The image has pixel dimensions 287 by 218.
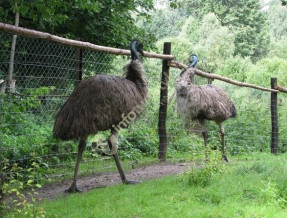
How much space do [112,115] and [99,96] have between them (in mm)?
276

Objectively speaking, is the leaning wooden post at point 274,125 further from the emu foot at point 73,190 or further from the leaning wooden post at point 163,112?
the emu foot at point 73,190

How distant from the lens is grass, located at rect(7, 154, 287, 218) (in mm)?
3846

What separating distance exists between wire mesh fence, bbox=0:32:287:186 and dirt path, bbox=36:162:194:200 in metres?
0.27

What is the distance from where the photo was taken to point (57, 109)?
18.2 ft

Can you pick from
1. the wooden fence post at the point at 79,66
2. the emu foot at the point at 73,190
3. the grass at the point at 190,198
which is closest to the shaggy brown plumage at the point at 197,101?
the grass at the point at 190,198

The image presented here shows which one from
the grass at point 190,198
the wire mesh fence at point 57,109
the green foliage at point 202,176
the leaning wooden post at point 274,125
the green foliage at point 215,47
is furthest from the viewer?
the green foliage at point 215,47

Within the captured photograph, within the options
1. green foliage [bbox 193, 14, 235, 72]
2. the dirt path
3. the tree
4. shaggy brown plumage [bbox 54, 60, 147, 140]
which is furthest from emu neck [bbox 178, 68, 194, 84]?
green foliage [bbox 193, 14, 235, 72]

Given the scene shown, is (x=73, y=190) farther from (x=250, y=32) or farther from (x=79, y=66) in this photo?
(x=250, y=32)

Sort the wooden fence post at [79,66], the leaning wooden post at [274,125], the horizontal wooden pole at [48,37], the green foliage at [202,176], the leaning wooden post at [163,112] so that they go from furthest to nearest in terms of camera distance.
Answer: the leaning wooden post at [274,125]
the leaning wooden post at [163,112]
the wooden fence post at [79,66]
the green foliage at [202,176]
the horizontal wooden pole at [48,37]

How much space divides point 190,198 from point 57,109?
2.25m

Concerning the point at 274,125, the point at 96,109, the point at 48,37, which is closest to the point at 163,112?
the point at 96,109

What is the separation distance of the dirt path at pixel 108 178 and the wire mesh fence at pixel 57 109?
27 cm

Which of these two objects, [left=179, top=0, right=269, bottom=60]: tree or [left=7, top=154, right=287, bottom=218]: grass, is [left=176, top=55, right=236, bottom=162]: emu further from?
[left=179, top=0, right=269, bottom=60]: tree

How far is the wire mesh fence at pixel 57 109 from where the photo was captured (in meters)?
5.17
